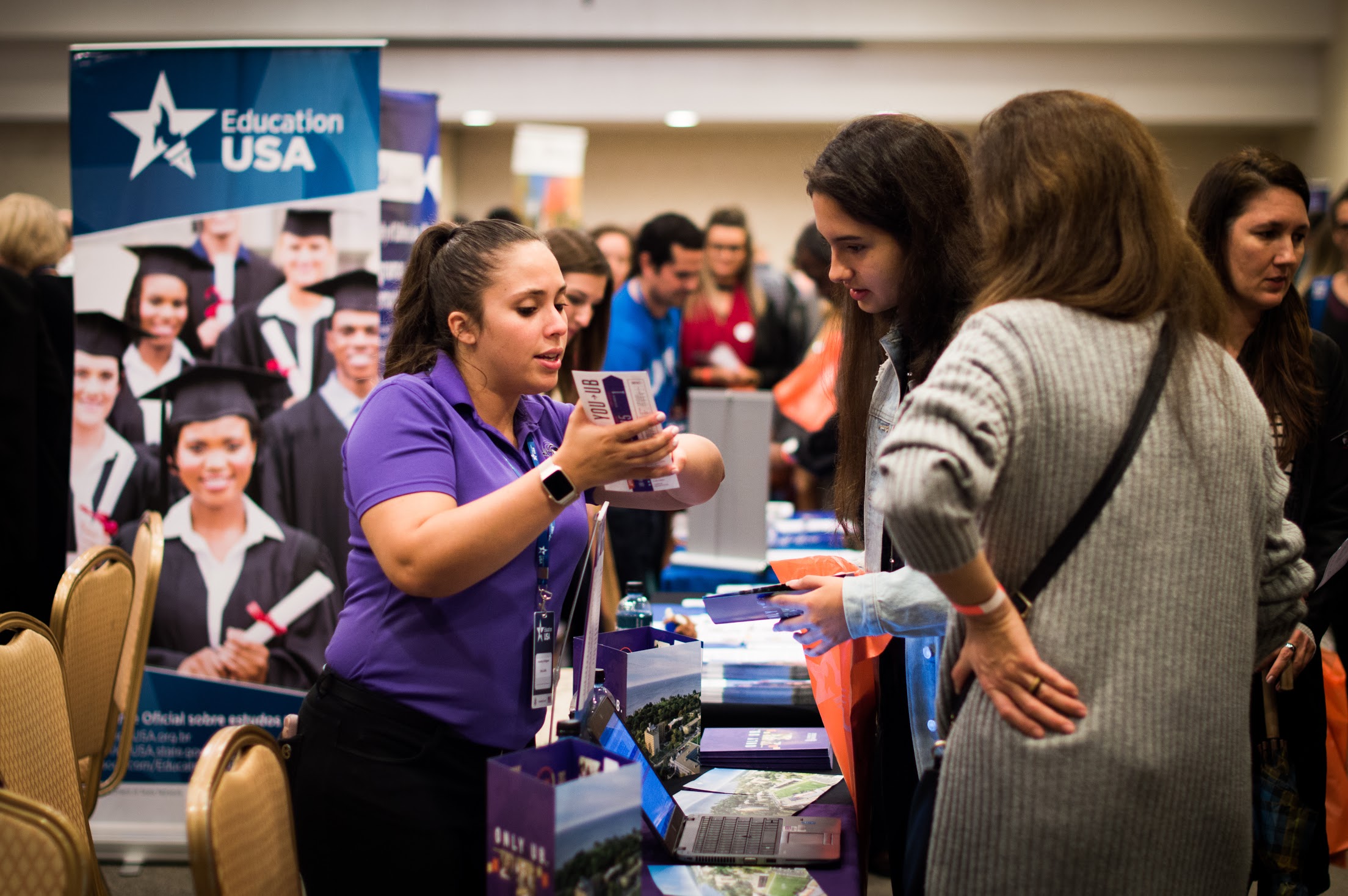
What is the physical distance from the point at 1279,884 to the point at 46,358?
3633mm

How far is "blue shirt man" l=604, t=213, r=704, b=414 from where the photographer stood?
14.1 ft

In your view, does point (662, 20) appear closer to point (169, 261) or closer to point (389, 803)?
point (169, 261)

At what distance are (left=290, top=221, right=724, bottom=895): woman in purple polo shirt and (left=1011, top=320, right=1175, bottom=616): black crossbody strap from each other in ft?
1.76

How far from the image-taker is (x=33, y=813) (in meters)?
1.10

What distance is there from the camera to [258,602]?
10.5 ft

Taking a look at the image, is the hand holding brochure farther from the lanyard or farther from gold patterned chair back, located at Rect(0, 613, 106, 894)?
gold patterned chair back, located at Rect(0, 613, 106, 894)

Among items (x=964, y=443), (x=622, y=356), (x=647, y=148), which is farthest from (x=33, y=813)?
(x=647, y=148)

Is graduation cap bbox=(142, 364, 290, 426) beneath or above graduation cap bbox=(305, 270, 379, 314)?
beneath

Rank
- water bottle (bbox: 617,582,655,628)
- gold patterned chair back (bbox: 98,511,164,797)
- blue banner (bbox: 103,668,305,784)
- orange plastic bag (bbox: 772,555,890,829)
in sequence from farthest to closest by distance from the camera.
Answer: blue banner (bbox: 103,668,305,784) → gold patterned chair back (bbox: 98,511,164,797) → water bottle (bbox: 617,582,655,628) → orange plastic bag (bbox: 772,555,890,829)

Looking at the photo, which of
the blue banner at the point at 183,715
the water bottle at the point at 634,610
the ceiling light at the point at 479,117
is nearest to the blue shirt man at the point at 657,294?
the blue banner at the point at 183,715

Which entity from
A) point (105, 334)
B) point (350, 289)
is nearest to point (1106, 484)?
point (350, 289)

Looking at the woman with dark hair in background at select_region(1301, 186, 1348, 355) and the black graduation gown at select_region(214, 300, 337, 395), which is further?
the woman with dark hair in background at select_region(1301, 186, 1348, 355)

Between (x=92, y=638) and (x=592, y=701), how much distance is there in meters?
1.37

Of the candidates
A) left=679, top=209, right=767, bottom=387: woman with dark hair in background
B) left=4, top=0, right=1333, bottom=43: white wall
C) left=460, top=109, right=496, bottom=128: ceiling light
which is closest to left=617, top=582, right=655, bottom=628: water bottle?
left=679, top=209, right=767, bottom=387: woman with dark hair in background
